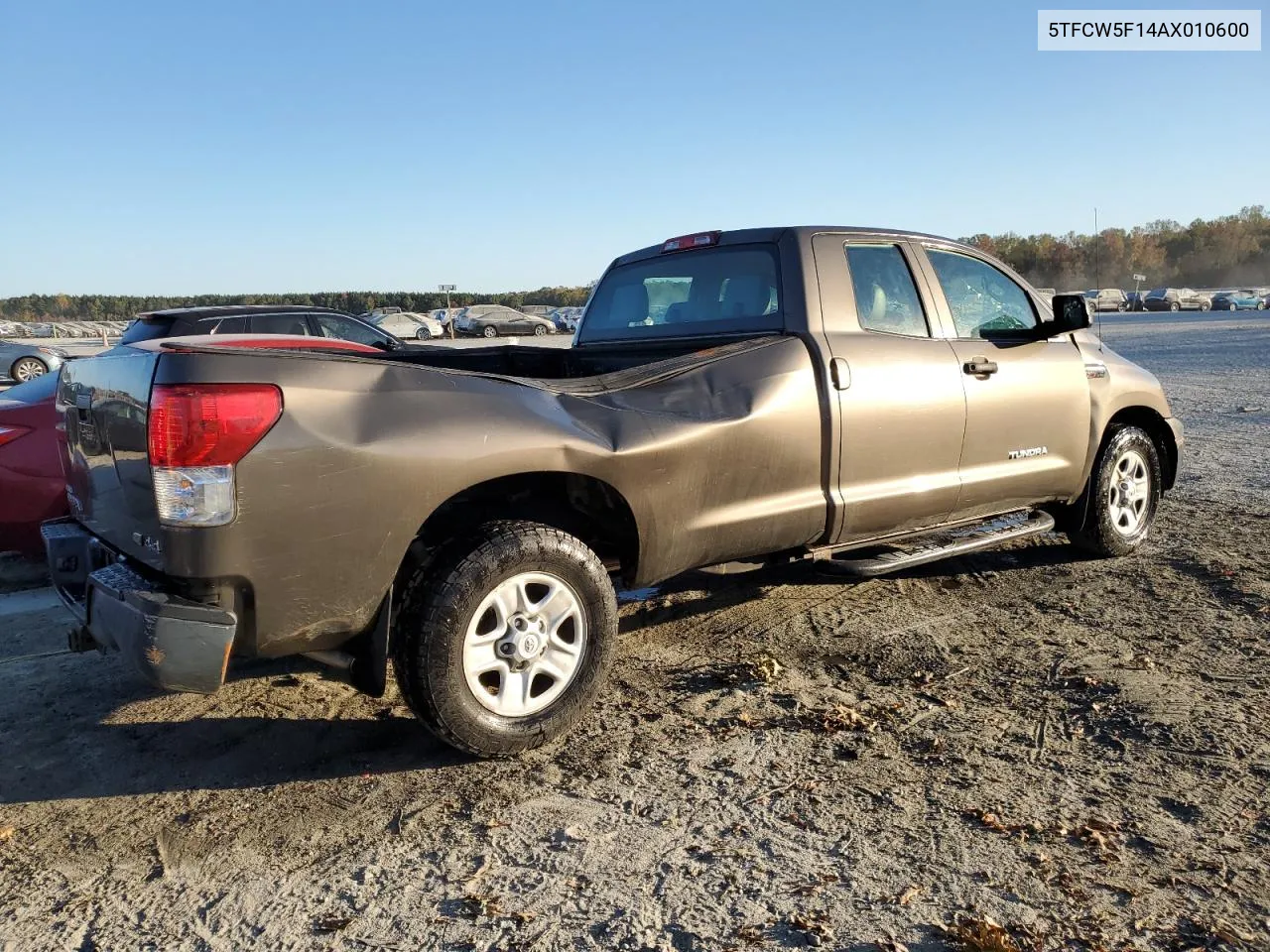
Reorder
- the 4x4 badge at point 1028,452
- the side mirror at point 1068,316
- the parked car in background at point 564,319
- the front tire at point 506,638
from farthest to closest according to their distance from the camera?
the parked car in background at point 564,319
the side mirror at point 1068,316
the 4x4 badge at point 1028,452
the front tire at point 506,638

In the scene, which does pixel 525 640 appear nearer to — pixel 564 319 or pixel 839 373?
pixel 839 373

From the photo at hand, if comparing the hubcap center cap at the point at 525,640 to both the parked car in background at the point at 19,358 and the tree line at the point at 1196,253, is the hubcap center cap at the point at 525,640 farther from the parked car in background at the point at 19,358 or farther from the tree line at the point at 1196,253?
the tree line at the point at 1196,253

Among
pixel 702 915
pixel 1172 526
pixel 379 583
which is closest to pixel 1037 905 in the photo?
pixel 702 915

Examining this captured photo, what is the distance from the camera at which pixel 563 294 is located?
90812mm

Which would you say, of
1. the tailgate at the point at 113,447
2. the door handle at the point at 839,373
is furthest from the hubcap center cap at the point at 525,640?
the door handle at the point at 839,373

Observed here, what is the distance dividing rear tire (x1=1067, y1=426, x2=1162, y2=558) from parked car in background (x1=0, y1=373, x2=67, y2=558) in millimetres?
5896

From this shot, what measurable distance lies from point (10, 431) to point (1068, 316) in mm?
5953

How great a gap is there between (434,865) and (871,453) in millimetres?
2538

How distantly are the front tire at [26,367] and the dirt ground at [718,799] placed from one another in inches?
789

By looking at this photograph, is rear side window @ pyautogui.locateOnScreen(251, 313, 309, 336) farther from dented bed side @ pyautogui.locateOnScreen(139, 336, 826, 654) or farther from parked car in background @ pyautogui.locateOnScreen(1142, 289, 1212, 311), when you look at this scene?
parked car in background @ pyautogui.locateOnScreen(1142, 289, 1212, 311)

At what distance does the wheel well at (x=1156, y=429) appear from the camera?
562cm

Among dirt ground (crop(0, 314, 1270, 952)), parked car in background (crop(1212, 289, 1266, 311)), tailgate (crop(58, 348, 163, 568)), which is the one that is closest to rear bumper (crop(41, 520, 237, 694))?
tailgate (crop(58, 348, 163, 568))

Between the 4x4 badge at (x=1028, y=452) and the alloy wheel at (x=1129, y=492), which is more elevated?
the 4x4 badge at (x=1028, y=452)

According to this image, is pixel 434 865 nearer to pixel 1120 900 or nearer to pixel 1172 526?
pixel 1120 900
